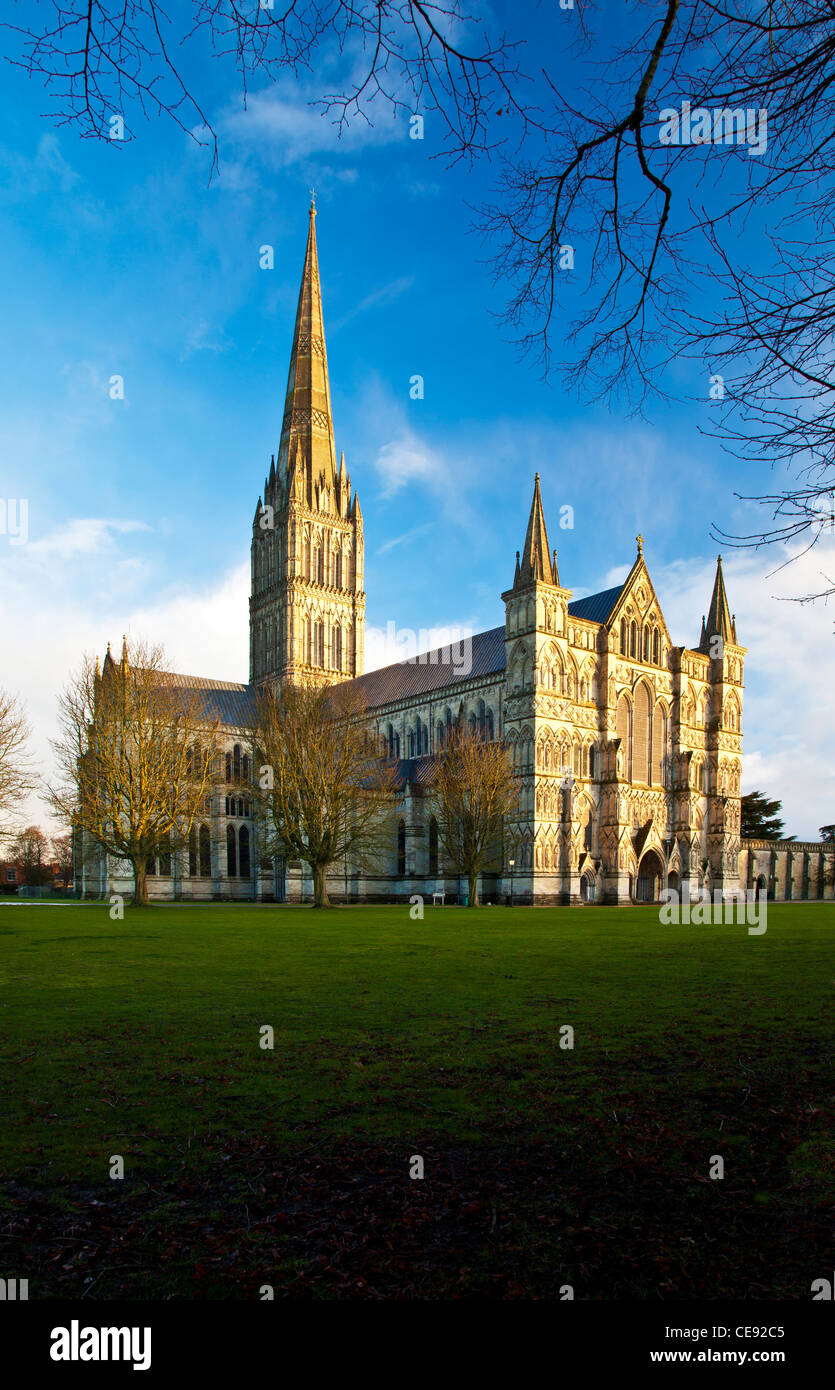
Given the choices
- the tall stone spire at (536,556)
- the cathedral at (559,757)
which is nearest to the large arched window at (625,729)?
the cathedral at (559,757)

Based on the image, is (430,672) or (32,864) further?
(32,864)

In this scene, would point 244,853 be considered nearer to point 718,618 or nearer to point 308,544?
point 308,544

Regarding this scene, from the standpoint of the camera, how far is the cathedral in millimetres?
56719

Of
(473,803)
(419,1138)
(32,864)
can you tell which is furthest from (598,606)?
(32,864)

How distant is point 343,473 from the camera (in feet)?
298

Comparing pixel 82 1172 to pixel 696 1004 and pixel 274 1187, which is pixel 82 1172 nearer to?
pixel 274 1187

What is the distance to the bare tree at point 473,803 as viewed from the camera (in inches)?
1918

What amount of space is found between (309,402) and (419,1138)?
298ft

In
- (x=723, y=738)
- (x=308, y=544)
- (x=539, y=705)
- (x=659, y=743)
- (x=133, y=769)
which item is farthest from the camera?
(x=308, y=544)

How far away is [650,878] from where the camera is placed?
2450 inches

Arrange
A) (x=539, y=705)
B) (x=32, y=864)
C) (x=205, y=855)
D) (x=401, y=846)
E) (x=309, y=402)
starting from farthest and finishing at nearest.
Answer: (x=32, y=864)
(x=309, y=402)
(x=205, y=855)
(x=401, y=846)
(x=539, y=705)

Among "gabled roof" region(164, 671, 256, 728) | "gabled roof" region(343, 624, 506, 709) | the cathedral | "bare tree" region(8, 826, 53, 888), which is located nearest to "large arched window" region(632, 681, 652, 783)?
the cathedral
